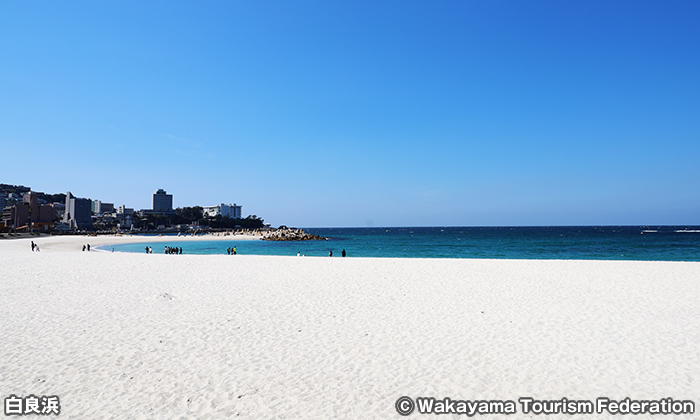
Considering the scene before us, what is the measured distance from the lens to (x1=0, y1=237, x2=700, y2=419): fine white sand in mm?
5246

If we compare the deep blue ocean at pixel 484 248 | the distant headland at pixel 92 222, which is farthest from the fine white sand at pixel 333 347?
the distant headland at pixel 92 222

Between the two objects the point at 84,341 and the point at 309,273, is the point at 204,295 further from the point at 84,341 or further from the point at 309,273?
the point at 309,273

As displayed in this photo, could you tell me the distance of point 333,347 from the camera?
7191 mm

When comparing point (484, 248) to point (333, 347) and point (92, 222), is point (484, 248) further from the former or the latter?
point (92, 222)

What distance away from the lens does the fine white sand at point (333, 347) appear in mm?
5246

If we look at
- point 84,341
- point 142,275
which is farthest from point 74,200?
point 84,341

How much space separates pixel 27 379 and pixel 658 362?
37.0ft

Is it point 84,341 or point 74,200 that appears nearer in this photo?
point 84,341

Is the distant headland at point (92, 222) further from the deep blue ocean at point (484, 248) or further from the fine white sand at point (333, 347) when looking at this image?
the fine white sand at point (333, 347)

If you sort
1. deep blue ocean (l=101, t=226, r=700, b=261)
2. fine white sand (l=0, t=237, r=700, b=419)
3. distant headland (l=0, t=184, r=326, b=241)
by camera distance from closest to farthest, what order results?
fine white sand (l=0, t=237, r=700, b=419) < deep blue ocean (l=101, t=226, r=700, b=261) < distant headland (l=0, t=184, r=326, b=241)

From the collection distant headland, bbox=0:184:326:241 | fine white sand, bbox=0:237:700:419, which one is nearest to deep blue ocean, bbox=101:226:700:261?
distant headland, bbox=0:184:326:241

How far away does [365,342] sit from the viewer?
750cm

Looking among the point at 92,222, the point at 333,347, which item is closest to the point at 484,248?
the point at 333,347

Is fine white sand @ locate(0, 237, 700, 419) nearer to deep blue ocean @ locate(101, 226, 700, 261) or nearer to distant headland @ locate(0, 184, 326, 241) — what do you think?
deep blue ocean @ locate(101, 226, 700, 261)
